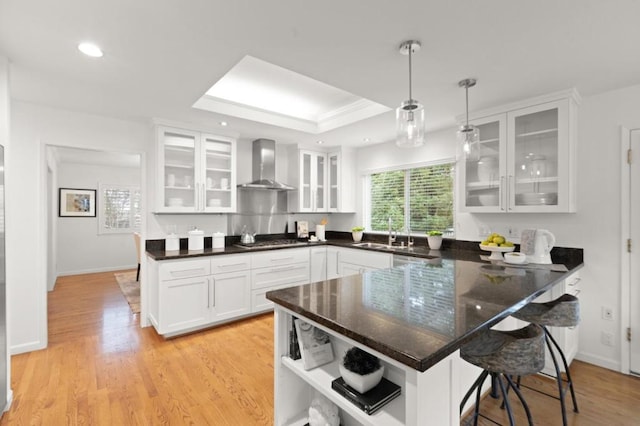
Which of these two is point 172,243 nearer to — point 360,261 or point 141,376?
point 141,376

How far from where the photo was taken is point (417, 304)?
136 centimetres

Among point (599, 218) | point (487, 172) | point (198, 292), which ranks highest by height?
point (487, 172)

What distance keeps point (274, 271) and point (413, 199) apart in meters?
2.10

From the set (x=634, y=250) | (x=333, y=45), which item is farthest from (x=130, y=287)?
(x=634, y=250)

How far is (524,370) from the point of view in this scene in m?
1.36

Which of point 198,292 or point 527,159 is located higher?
point 527,159

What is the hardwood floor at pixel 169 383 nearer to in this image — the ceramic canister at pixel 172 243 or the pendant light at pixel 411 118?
the ceramic canister at pixel 172 243

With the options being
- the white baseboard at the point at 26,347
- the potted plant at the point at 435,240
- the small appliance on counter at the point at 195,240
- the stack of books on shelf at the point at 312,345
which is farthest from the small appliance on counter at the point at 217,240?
the stack of books on shelf at the point at 312,345

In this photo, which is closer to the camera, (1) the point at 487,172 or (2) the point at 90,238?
(1) the point at 487,172

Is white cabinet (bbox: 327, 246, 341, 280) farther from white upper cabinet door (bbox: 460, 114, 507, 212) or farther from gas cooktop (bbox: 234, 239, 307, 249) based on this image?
white upper cabinet door (bbox: 460, 114, 507, 212)

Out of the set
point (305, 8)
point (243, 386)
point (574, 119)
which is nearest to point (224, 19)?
point (305, 8)

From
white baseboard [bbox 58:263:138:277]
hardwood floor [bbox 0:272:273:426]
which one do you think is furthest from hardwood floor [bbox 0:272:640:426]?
white baseboard [bbox 58:263:138:277]

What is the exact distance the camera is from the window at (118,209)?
267 inches

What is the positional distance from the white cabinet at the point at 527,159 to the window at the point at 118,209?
7004 millimetres
